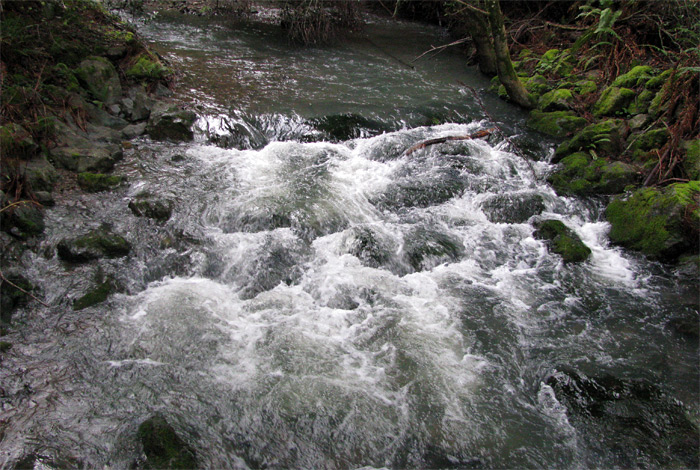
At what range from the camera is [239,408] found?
3.51 metres

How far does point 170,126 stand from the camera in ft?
24.0

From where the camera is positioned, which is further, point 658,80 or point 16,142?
point 658,80

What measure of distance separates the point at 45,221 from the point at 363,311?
3860 mm

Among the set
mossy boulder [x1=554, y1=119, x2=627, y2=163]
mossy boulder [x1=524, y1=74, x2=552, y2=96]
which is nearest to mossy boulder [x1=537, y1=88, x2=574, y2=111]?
mossy boulder [x1=524, y1=74, x2=552, y2=96]

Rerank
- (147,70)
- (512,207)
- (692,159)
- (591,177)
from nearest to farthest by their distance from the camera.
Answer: (692,159)
(512,207)
(591,177)
(147,70)

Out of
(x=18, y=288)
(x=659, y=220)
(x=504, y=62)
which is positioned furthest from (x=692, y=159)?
(x=18, y=288)

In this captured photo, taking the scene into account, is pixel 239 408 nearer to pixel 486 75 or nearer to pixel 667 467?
pixel 667 467

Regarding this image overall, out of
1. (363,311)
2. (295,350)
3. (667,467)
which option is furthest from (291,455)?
(667,467)

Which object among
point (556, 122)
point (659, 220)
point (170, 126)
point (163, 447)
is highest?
point (556, 122)

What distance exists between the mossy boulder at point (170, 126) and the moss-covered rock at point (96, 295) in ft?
11.5

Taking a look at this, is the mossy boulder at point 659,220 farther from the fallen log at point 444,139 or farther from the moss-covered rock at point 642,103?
the fallen log at point 444,139

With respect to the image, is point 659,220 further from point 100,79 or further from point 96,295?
point 100,79

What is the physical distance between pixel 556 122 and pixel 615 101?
1.04m

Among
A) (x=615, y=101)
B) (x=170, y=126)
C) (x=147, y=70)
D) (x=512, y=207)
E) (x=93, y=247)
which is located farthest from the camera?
(x=147, y=70)
